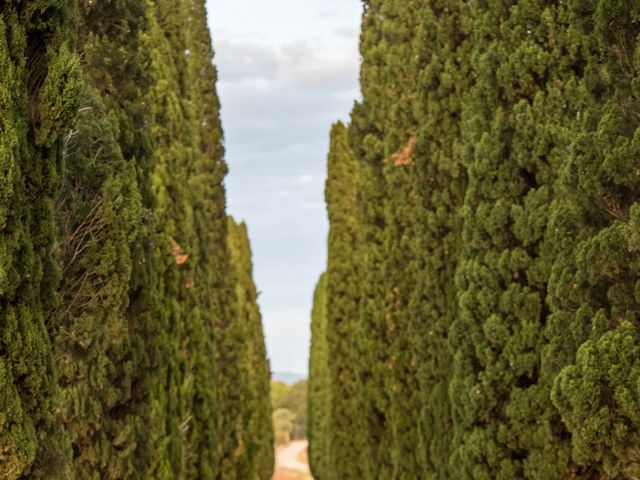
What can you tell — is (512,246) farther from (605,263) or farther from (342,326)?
(342,326)

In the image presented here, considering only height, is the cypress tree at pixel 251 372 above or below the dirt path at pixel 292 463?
above

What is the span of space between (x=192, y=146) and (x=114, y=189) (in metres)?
6.96

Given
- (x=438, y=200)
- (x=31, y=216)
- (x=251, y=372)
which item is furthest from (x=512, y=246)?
(x=251, y=372)

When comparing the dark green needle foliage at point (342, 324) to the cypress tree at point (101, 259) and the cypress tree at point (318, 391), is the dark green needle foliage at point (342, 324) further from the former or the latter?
the cypress tree at point (101, 259)

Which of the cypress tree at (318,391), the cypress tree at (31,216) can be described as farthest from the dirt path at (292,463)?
the cypress tree at (31,216)

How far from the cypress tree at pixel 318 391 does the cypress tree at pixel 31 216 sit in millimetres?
21243

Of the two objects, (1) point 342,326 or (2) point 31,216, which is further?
(1) point 342,326

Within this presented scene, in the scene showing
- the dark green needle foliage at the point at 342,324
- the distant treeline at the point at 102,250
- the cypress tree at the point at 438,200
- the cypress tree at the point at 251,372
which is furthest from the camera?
the cypress tree at the point at 251,372

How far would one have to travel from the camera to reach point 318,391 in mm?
29078

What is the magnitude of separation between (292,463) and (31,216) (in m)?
35.2

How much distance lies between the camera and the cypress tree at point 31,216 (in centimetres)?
508

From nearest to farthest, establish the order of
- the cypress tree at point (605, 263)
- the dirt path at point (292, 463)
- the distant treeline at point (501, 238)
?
the cypress tree at point (605, 263)
the distant treeline at point (501, 238)
the dirt path at point (292, 463)

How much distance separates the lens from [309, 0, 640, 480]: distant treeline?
21.9 ft

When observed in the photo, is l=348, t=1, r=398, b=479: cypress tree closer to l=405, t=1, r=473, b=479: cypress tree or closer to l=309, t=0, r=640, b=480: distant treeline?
l=309, t=0, r=640, b=480: distant treeline
